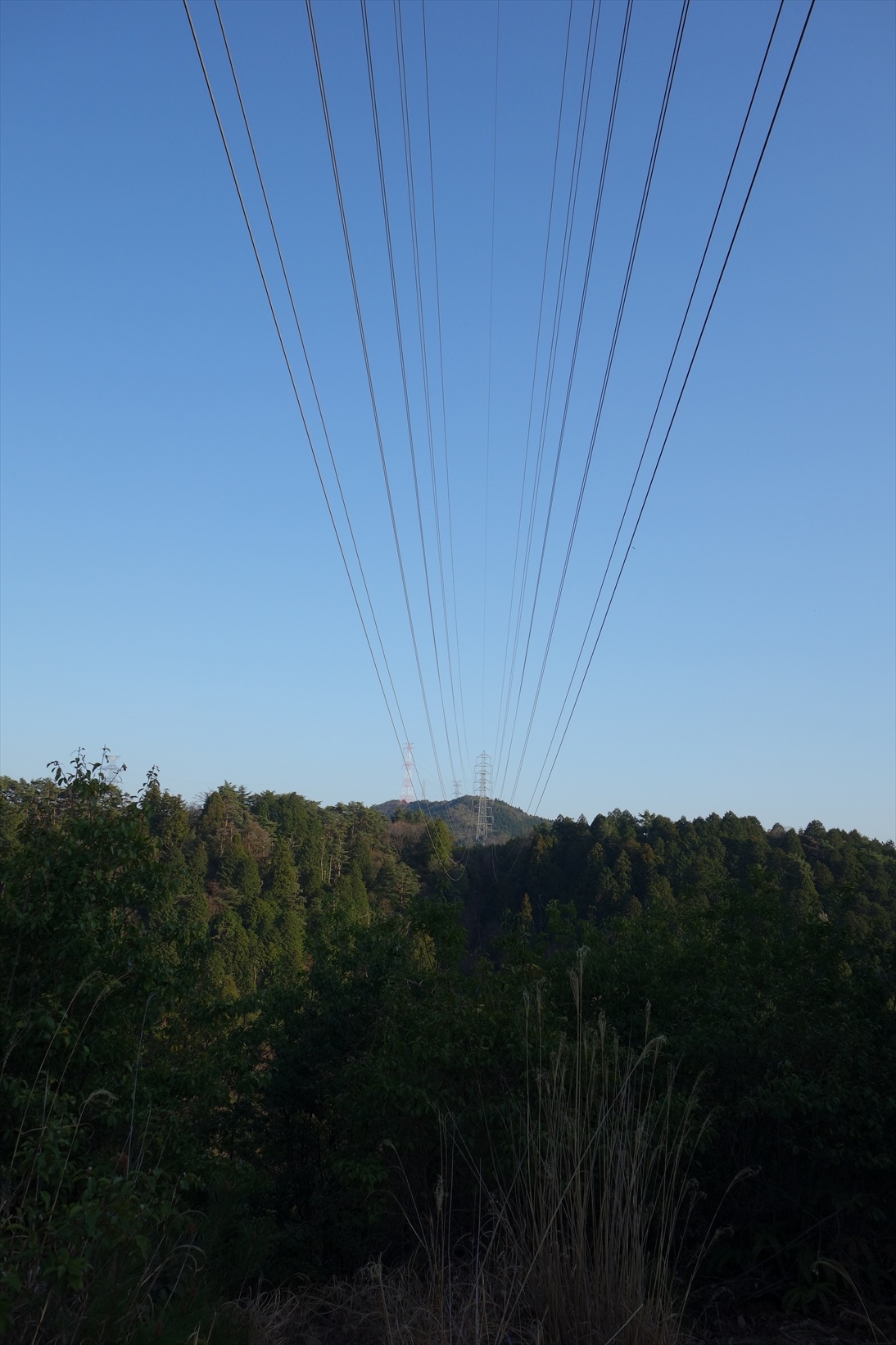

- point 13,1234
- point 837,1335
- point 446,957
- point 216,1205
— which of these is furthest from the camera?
point 446,957

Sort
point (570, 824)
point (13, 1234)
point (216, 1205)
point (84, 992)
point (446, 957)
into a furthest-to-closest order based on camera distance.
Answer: point (570, 824), point (446, 957), point (84, 992), point (216, 1205), point (13, 1234)

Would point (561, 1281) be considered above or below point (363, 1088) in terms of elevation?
above

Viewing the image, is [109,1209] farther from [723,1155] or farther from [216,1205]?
[723,1155]

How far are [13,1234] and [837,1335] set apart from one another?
14.5 feet

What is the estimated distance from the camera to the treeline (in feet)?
10.3

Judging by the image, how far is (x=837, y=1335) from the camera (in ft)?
15.3

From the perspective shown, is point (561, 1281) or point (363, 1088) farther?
point (363, 1088)

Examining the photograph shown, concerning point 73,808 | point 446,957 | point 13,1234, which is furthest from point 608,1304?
point 446,957

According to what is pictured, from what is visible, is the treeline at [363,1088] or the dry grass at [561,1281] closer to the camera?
the dry grass at [561,1281]

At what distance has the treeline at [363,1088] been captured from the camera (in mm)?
3148

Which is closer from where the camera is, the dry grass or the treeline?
the dry grass

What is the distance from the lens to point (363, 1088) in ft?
24.2

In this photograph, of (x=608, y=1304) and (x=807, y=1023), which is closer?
(x=608, y=1304)

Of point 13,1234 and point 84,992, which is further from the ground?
point 84,992
